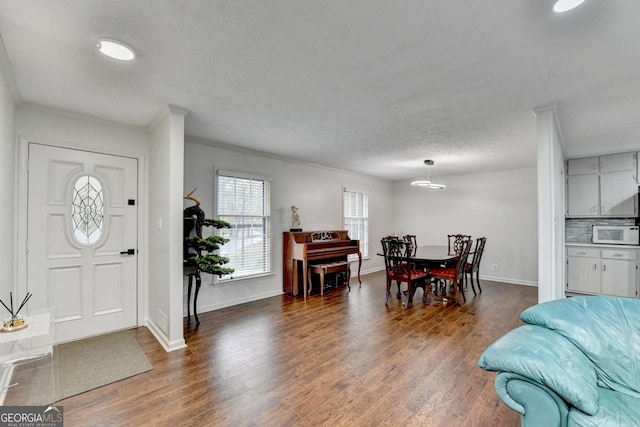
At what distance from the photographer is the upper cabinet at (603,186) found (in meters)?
4.55

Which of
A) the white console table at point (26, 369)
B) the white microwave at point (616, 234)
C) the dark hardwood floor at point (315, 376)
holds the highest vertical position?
the white microwave at point (616, 234)

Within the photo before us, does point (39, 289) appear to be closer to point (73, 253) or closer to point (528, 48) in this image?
point (73, 253)

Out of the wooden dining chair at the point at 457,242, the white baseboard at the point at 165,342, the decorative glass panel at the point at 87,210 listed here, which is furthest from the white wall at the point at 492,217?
the decorative glass panel at the point at 87,210

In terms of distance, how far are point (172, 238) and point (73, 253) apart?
1.18 m

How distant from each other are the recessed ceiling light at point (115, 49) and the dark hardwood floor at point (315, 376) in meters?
2.43

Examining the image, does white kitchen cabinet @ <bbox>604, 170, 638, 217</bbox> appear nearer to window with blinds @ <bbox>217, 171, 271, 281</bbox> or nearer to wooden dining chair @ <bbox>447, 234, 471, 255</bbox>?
wooden dining chair @ <bbox>447, 234, 471, 255</bbox>

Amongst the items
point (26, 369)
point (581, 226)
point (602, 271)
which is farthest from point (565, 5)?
point (581, 226)

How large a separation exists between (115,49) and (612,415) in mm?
3360

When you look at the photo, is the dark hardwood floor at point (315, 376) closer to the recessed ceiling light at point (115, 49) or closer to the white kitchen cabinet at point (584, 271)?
the white kitchen cabinet at point (584, 271)

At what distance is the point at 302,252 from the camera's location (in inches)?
186

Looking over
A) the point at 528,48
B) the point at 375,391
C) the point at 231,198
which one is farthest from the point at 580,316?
the point at 231,198

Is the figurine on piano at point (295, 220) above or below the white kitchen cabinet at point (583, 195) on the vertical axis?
below

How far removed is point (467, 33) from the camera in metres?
1.71

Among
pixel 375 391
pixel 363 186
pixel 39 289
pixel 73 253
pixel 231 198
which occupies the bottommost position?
pixel 375 391
